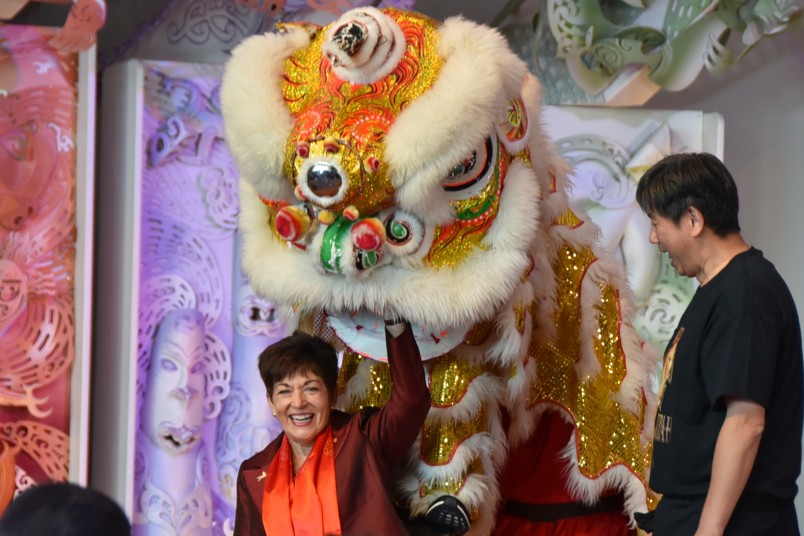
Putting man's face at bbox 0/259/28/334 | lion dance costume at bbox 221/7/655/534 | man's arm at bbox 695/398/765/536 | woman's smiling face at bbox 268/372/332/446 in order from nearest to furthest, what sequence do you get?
man's arm at bbox 695/398/765/536
lion dance costume at bbox 221/7/655/534
woman's smiling face at bbox 268/372/332/446
man's face at bbox 0/259/28/334

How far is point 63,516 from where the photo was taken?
1007 mm

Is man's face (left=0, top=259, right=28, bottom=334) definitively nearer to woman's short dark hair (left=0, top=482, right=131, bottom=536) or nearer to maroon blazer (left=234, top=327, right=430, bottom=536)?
maroon blazer (left=234, top=327, right=430, bottom=536)

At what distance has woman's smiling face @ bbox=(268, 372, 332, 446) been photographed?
175 cm

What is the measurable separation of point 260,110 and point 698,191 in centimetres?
61

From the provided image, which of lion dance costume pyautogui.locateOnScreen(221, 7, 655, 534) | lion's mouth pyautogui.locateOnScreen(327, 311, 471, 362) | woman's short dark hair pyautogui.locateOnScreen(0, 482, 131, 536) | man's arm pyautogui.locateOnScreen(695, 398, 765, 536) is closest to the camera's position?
woman's short dark hair pyautogui.locateOnScreen(0, 482, 131, 536)

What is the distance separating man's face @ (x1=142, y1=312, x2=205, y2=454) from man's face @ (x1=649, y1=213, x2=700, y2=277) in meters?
1.42

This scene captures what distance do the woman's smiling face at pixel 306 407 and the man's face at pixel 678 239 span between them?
0.57 metres

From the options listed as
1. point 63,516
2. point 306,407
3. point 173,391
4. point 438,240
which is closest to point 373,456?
point 306,407

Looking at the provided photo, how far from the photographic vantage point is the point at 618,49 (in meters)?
2.71

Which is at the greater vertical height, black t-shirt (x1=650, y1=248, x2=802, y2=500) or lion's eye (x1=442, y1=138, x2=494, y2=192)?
lion's eye (x1=442, y1=138, x2=494, y2=192)

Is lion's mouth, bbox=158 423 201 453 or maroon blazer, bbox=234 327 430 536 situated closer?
maroon blazer, bbox=234 327 430 536

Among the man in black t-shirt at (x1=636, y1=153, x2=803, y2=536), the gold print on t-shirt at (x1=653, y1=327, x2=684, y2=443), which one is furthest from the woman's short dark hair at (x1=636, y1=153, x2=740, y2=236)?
the gold print on t-shirt at (x1=653, y1=327, x2=684, y2=443)

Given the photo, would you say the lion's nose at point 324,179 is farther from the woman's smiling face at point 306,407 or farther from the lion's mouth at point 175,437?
the lion's mouth at point 175,437

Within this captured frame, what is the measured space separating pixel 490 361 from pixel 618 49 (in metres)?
1.28
